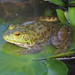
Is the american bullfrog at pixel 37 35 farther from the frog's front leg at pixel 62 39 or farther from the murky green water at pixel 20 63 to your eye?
the murky green water at pixel 20 63

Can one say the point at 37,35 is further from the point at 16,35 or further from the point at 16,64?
the point at 16,64

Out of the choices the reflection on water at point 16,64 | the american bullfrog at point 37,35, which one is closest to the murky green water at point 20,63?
the reflection on water at point 16,64

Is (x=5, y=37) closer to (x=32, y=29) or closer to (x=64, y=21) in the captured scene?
(x=32, y=29)

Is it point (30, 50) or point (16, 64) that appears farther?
point (30, 50)

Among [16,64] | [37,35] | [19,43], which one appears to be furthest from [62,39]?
[16,64]

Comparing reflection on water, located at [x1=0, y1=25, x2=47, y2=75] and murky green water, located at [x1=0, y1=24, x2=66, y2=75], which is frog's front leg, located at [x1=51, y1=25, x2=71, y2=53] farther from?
reflection on water, located at [x1=0, y1=25, x2=47, y2=75]

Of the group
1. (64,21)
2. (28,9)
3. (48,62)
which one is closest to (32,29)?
(64,21)
